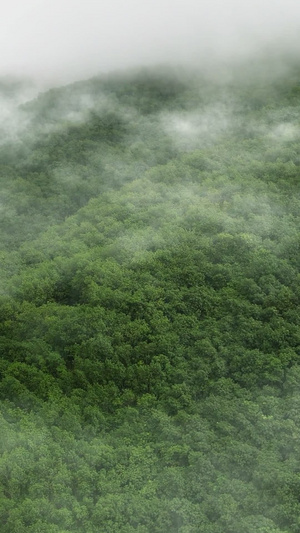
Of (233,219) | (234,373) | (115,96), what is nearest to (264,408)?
(234,373)

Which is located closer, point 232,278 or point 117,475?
point 117,475

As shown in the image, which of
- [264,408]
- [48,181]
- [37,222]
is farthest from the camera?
[48,181]

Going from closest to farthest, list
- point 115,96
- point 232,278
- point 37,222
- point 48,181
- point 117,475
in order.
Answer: point 117,475 → point 232,278 → point 37,222 → point 48,181 → point 115,96

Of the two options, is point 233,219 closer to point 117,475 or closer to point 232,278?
point 232,278

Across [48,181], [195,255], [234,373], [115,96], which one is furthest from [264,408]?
[115,96]

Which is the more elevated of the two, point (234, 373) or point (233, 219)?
point (233, 219)

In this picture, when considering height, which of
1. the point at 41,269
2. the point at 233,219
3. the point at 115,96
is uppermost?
the point at 115,96
